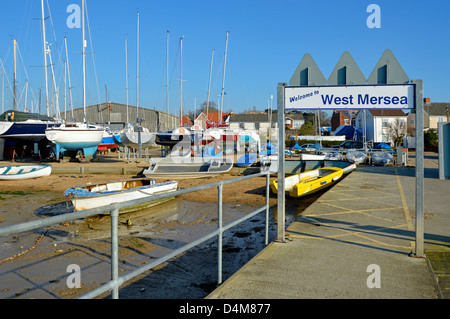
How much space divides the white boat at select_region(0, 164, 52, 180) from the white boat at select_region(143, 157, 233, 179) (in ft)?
20.7

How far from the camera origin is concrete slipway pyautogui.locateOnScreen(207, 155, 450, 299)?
4.34 meters

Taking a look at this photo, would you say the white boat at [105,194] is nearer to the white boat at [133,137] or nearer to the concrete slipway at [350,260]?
the concrete slipway at [350,260]

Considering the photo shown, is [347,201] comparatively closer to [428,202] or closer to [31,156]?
[428,202]

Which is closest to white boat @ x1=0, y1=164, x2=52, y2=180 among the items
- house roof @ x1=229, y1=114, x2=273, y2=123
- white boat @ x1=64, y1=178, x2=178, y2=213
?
white boat @ x1=64, y1=178, x2=178, y2=213

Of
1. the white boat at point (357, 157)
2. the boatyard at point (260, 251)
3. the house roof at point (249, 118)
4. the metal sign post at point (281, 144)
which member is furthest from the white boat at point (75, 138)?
the house roof at point (249, 118)

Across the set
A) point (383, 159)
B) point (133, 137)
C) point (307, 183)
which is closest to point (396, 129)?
point (383, 159)

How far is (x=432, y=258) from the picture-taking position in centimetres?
585

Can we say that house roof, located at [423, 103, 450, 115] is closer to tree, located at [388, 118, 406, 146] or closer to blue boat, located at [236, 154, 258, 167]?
tree, located at [388, 118, 406, 146]

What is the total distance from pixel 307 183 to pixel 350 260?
432 inches

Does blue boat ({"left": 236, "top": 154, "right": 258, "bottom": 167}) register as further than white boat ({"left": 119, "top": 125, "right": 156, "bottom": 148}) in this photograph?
No

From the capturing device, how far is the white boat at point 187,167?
23.9m
